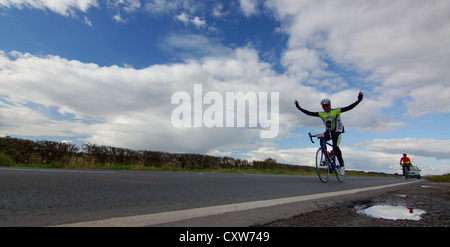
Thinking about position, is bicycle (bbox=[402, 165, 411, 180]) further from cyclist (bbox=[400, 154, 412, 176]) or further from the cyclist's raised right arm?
the cyclist's raised right arm


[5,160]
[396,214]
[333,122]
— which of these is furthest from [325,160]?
[5,160]

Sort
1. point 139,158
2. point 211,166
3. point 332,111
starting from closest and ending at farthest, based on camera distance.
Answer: point 332,111, point 139,158, point 211,166

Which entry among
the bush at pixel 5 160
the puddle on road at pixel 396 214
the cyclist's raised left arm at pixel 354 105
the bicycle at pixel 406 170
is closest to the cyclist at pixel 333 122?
the cyclist's raised left arm at pixel 354 105

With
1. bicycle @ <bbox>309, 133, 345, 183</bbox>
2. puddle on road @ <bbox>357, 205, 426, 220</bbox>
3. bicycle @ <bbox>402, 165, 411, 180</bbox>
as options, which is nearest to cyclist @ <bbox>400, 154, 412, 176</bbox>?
bicycle @ <bbox>402, 165, 411, 180</bbox>

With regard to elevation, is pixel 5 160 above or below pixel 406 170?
above

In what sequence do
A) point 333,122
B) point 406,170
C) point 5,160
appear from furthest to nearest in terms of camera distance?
point 406,170 → point 5,160 → point 333,122

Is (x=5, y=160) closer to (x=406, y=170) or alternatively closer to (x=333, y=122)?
(x=333, y=122)

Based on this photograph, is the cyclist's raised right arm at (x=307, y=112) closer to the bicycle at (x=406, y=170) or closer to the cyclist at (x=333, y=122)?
the cyclist at (x=333, y=122)

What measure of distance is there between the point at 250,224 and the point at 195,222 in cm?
45
